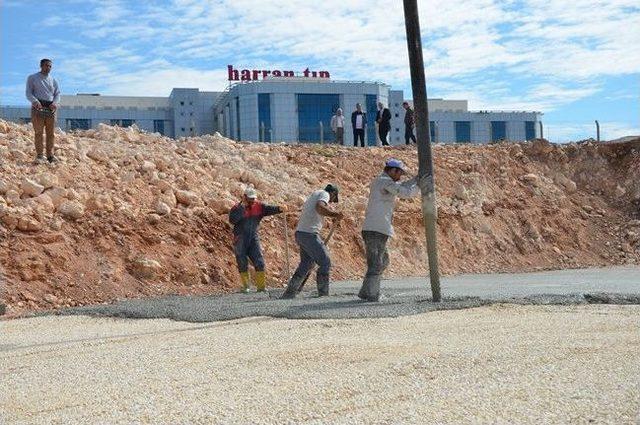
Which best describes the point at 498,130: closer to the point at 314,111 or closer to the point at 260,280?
the point at 314,111

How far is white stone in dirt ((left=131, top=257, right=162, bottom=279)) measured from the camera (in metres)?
15.1

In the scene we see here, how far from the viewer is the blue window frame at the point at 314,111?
178ft

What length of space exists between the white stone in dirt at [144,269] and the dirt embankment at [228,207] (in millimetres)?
25

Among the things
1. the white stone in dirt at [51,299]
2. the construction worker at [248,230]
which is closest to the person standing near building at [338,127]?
the construction worker at [248,230]

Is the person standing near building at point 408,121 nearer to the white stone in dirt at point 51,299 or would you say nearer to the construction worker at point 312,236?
the construction worker at point 312,236

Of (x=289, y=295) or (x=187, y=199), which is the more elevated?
(x=187, y=199)

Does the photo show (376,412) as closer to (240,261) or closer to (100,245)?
(240,261)

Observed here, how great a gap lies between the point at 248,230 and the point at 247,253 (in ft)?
1.29

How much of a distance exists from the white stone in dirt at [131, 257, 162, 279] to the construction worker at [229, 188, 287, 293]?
2.23 m

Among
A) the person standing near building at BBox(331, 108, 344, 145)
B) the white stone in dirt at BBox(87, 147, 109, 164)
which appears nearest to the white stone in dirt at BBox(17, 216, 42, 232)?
the white stone in dirt at BBox(87, 147, 109, 164)

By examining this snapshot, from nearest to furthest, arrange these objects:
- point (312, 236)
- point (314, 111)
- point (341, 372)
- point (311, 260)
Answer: point (341, 372) → point (312, 236) → point (311, 260) → point (314, 111)

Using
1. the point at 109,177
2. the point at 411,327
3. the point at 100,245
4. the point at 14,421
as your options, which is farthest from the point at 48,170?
the point at 14,421

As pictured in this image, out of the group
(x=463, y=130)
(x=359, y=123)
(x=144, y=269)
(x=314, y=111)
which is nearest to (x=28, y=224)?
(x=144, y=269)

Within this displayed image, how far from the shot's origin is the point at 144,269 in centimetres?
1512
